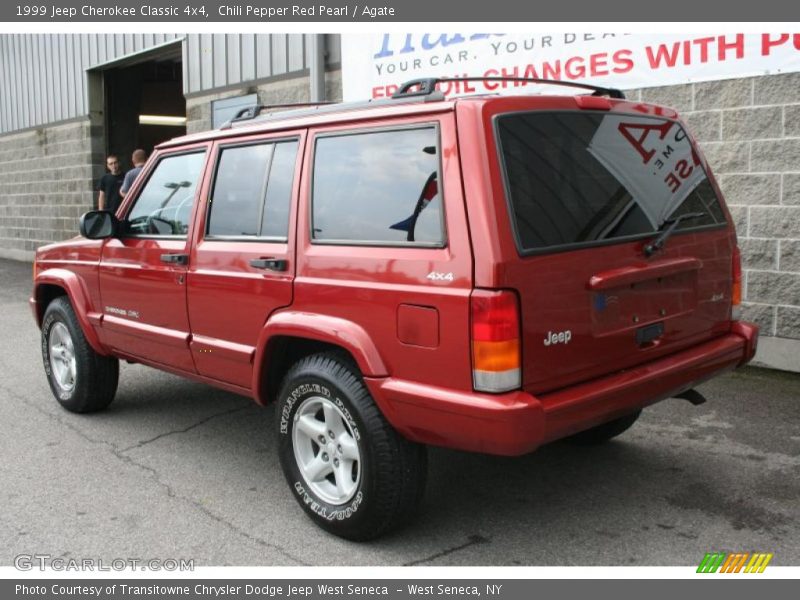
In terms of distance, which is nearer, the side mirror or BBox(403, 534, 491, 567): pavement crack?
BBox(403, 534, 491, 567): pavement crack

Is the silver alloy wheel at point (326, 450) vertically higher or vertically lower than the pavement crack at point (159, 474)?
higher

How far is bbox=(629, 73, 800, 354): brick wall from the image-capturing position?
602 centimetres


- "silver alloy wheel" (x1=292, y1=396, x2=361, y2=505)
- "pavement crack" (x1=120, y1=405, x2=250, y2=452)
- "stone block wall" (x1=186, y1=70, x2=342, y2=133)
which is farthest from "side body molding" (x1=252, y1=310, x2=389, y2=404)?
"stone block wall" (x1=186, y1=70, x2=342, y2=133)

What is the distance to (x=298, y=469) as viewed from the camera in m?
3.76

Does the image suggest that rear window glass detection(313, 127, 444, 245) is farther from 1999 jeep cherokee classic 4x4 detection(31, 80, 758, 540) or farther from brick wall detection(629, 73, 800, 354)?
brick wall detection(629, 73, 800, 354)

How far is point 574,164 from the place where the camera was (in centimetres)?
334

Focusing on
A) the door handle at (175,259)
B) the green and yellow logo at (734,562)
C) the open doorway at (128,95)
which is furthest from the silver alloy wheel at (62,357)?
the open doorway at (128,95)

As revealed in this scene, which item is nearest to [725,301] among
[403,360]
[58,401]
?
[403,360]

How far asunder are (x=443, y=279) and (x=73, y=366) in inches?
140

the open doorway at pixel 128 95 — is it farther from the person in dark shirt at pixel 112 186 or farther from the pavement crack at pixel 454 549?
the pavement crack at pixel 454 549

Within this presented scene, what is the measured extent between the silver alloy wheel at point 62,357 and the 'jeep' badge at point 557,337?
3720 mm

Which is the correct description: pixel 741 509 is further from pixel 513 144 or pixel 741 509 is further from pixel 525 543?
pixel 513 144

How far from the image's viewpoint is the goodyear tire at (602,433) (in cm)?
457

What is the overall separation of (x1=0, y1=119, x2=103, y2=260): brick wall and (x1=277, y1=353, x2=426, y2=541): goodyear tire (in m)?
13.0
